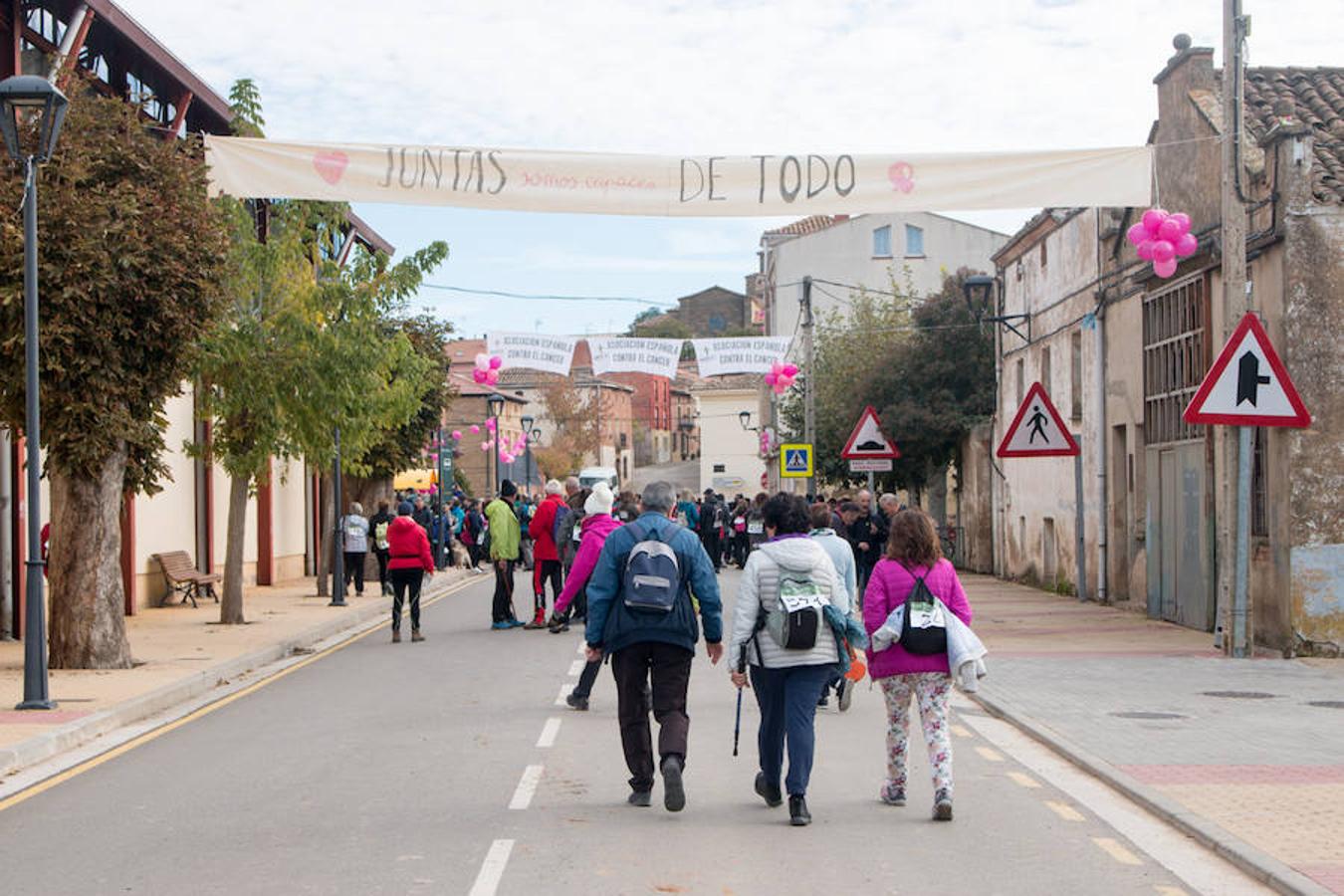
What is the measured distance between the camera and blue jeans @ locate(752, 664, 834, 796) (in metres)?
8.78

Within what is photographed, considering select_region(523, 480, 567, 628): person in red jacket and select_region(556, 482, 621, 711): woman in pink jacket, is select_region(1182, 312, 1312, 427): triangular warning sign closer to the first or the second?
select_region(556, 482, 621, 711): woman in pink jacket

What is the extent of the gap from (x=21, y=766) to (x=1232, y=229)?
38.8 ft

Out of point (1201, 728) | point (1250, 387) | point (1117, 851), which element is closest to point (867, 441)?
point (1250, 387)

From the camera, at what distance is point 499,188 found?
1650cm

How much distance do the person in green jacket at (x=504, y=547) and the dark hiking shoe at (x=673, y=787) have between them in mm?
12312

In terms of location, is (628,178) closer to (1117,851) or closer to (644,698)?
(644,698)

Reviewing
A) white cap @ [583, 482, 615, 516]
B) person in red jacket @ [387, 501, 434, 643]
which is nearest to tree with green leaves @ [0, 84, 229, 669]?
person in red jacket @ [387, 501, 434, 643]

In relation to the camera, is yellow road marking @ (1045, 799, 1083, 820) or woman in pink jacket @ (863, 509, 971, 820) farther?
woman in pink jacket @ (863, 509, 971, 820)

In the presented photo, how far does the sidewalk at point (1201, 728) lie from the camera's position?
8.26 m

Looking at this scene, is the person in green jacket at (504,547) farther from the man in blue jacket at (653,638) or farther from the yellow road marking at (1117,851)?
the yellow road marking at (1117,851)

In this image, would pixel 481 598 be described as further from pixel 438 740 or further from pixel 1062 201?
pixel 438 740

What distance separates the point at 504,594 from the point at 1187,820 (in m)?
15.0

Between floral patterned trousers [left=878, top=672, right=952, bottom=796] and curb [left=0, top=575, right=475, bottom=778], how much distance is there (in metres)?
5.86

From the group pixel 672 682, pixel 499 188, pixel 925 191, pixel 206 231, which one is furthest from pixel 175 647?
pixel 672 682
